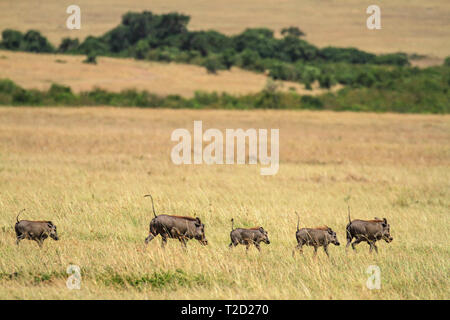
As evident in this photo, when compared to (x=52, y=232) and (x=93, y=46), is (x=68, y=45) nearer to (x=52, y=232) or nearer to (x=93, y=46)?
(x=93, y=46)

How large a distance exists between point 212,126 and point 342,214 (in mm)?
28308

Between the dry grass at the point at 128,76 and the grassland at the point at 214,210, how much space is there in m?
31.8

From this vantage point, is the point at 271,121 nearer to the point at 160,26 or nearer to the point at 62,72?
the point at 62,72

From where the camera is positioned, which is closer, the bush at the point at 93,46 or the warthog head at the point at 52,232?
the warthog head at the point at 52,232

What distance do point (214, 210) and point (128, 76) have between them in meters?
67.5

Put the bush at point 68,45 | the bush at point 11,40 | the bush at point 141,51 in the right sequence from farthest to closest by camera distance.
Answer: the bush at point 68,45
the bush at point 11,40
the bush at point 141,51

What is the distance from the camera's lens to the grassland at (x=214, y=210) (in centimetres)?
871

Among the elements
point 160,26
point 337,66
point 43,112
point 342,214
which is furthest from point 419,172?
point 160,26

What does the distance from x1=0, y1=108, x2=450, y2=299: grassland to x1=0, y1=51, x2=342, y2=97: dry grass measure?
31.8 m

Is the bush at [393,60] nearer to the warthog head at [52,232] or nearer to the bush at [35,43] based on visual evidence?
the bush at [35,43]

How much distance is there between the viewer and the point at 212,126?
42781 mm

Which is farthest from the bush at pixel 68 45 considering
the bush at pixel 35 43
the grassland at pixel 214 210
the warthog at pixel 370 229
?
the warthog at pixel 370 229

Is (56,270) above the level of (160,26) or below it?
below

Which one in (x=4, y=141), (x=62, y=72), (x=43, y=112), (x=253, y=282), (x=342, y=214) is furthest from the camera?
(x=62, y=72)
